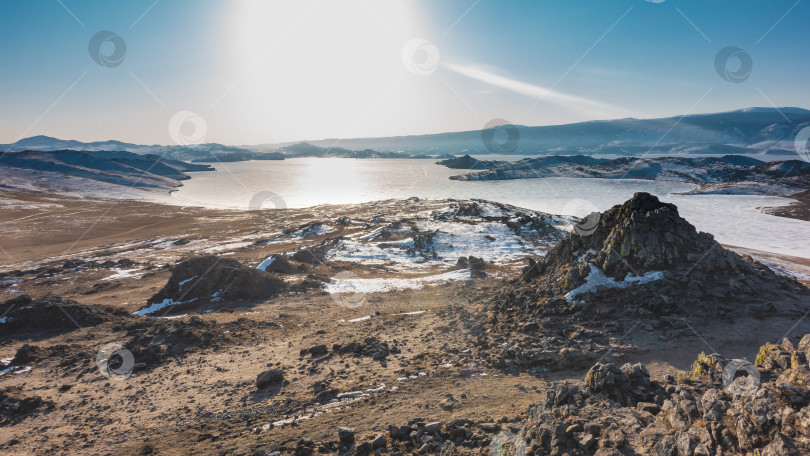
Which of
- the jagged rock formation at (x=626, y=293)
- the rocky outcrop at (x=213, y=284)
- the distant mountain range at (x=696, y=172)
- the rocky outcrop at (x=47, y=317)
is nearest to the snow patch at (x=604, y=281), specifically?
the jagged rock formation at (x=626, y=293)

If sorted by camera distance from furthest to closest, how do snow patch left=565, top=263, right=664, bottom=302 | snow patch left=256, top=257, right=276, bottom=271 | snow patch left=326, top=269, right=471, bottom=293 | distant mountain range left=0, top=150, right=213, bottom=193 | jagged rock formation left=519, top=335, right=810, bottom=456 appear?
1. distant mountain range left=0, top=150, right=213, bottom=193
2. snow patch left=256, top=257, right=276, bottom=271
3. snow patch left=326, top=269, right=471, bottom=293
4. snow patch left=565, top=263, right=664, bottom=302
5. jagged rock formation left=519, top=335, right=810, bottom=456

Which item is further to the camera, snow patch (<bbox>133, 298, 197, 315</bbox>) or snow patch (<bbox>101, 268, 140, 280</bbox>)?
snow patch (<bbox>101, 268, 140, 280</bbox>)

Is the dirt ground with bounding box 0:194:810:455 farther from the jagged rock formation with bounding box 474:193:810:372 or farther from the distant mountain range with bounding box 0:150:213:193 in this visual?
the distant mountain range with bounding box 0:150:213:193

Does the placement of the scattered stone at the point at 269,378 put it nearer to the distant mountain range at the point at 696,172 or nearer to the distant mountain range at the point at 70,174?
the distant mountain range at the point at 696,172

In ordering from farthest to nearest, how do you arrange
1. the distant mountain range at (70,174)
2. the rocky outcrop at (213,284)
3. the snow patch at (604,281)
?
the distant mountain range at (70,174) → the rocky outcrop at (213,284) → the snow patch at (604,281)

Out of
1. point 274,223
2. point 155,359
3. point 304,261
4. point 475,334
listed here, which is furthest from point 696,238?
point 274,223

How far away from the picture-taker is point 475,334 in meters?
15.5

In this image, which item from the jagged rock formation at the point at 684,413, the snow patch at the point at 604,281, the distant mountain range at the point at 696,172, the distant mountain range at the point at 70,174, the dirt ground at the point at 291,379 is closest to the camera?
the jagged rock formation at the point at 684,413

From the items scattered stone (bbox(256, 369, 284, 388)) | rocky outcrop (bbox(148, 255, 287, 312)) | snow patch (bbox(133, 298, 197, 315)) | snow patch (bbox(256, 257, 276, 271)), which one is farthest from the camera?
snow patch (bbox(256, 257, 276, 271))

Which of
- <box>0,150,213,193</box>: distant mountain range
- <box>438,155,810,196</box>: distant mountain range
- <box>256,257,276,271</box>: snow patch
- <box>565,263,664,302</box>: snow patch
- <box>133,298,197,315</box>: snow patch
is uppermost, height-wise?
<box>0,150,213,193</box>: distant mountain range

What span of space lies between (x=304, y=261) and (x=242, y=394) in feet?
76.3

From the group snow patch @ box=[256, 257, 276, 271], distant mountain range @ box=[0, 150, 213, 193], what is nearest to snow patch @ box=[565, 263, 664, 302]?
snow patch @ box=[256, 257, 276, 271]

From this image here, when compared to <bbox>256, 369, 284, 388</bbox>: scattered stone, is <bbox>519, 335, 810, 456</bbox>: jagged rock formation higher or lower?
higher

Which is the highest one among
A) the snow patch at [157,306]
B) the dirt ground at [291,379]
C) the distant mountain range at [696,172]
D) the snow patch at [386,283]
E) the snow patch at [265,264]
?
the distant mountain range at [696,172]
